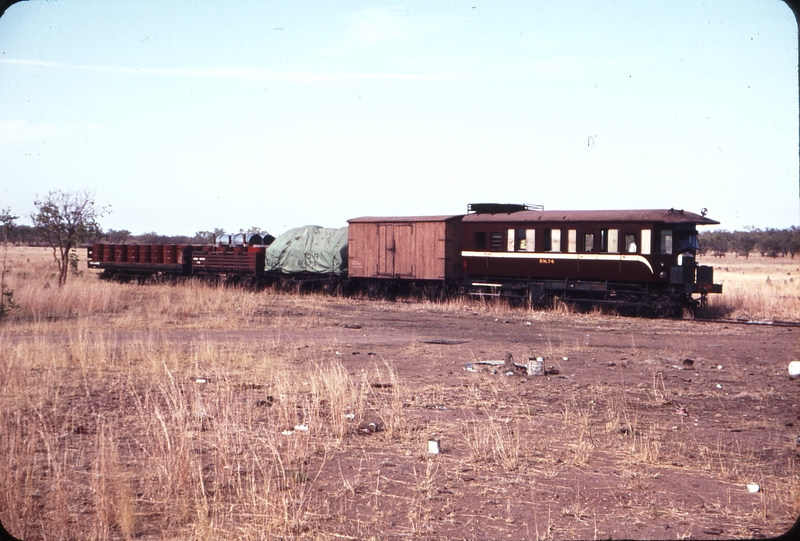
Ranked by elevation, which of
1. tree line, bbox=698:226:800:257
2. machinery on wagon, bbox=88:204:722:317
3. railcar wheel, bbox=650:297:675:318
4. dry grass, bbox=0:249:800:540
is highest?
tree line, bbox=698:226:800:257

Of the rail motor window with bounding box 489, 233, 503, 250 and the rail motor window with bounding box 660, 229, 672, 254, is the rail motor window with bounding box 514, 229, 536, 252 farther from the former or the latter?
the rail motor window with bounding box 660, 229, 672, 254

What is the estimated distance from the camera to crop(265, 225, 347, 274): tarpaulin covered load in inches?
1127

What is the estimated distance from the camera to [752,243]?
81625mm

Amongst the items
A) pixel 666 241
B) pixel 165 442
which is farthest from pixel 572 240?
pixel 165 442

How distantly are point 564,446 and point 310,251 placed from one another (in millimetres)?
22894

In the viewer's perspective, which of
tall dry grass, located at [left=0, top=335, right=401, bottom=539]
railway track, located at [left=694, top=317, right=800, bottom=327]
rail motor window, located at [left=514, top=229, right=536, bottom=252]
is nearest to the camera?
tall dry grass, located at [left=0, top=335, right=401, bottom=539]

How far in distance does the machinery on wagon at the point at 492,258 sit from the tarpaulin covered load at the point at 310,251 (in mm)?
46

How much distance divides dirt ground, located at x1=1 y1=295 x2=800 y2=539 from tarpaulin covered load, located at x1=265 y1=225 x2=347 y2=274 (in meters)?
13.7

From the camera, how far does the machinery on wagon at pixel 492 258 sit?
2092cm

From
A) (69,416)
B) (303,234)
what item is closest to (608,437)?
(69,416)

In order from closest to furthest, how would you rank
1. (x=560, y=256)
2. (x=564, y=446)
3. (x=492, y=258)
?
(x=564, y=446) < (x=560, y=256) < (x=492, y=258)

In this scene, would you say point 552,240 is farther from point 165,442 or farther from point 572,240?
point 165,442

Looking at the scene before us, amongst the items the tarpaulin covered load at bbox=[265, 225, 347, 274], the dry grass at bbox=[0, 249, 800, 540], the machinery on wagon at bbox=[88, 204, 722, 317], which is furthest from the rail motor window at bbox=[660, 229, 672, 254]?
the tarpaulin covered load at bbox=[265, 225, 347, 274]

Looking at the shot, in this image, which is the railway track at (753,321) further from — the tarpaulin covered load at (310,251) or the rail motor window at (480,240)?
the tarpaulin covered load at (310,251)
